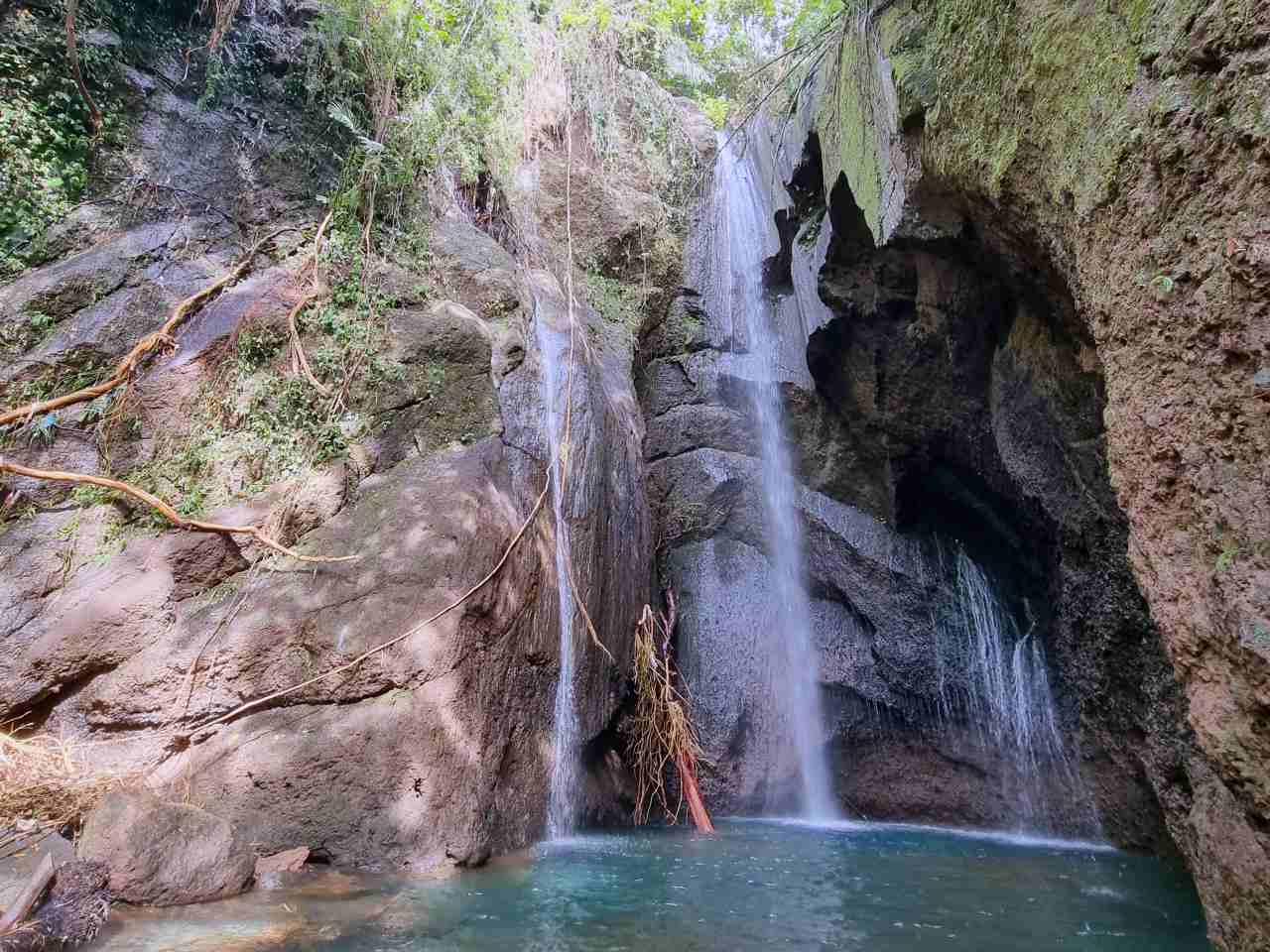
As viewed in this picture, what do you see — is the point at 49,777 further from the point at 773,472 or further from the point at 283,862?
the point at 773,472

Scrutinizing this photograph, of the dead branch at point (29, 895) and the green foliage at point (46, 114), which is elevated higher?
the green foliage at point (46, 114)

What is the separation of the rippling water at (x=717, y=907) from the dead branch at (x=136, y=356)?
3.52 metres

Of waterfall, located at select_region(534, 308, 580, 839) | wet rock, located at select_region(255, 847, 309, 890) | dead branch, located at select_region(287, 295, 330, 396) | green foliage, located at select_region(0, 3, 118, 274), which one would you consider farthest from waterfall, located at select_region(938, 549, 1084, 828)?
green foliage, located at select_region(0, 3, 118, 274)

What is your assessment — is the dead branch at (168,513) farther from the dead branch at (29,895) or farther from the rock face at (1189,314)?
the rock face at (1189,314)

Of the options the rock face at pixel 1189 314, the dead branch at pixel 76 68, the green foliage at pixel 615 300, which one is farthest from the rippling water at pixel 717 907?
the dead branch at pixel 76 68

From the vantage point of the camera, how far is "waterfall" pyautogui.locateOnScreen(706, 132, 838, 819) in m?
7.38

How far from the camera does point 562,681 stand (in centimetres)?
562

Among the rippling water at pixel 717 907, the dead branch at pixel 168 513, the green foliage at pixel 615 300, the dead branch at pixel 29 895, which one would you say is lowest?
the rippling water at pixel 717 907

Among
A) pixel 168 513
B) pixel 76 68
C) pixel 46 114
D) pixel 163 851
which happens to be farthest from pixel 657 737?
pixel 76 68

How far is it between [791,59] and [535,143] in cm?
325

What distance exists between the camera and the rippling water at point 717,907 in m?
3.08

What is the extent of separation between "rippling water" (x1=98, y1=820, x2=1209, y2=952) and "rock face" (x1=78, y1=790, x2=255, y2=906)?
5.5 inches

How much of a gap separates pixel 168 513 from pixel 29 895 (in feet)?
8.21

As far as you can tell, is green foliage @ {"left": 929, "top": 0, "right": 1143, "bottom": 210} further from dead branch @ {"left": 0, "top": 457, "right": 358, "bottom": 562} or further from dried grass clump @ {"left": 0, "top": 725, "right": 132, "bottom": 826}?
dried grass clump @ {"left": 0, "top": 725, "right": 132, "bottom": 826}
